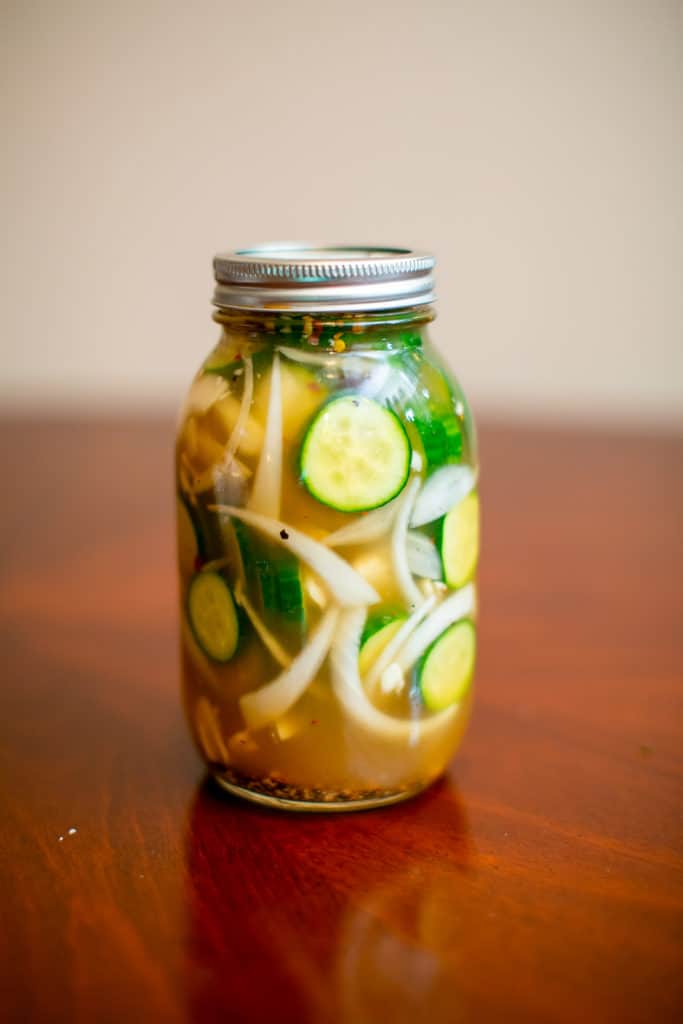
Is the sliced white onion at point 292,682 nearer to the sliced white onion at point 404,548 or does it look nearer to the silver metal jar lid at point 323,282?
the sliced white onion at point 404,548

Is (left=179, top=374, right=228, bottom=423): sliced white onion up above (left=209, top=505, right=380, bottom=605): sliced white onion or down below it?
above

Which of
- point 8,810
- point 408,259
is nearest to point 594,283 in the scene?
point 408,259

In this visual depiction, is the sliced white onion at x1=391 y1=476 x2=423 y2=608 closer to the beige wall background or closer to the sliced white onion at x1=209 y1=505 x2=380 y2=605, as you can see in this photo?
the sliced white onion at x1=209 y1=505 x2=380 y2=605

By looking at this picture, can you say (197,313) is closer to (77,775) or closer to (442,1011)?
(77,775)

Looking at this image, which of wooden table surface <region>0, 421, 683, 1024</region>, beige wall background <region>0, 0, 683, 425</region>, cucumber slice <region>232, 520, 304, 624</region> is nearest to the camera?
wooden table surface <region>0, 421, 683, 1024</region>

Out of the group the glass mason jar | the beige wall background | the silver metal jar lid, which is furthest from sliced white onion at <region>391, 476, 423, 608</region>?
the beige wall background

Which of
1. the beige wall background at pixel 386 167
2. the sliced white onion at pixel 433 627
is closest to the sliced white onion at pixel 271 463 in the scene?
the sliced white onion at pixel 433 627

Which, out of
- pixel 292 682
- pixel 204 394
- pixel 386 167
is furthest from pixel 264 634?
pixel 386 167

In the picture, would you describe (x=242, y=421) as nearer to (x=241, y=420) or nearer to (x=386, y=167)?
(x=241, y=420)
